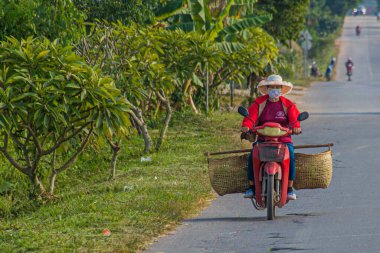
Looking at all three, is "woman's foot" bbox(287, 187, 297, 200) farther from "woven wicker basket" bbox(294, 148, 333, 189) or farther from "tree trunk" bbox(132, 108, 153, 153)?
"tree trunk" bbox(132, 108, 153, 153)

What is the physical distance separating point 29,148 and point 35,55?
2.48 meters

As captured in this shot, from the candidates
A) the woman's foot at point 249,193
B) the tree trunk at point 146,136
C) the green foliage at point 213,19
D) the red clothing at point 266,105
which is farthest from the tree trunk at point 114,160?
the green foliage at point 213,19

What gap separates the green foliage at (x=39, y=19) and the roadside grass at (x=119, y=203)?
238cm

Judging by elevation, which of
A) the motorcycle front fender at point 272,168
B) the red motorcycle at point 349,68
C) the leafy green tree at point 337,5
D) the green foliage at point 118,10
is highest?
the green foliage at point 118,10

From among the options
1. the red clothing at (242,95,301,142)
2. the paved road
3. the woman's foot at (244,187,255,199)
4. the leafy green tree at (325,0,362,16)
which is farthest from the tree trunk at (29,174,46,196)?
the leafy green tree at (325,0,362,16)

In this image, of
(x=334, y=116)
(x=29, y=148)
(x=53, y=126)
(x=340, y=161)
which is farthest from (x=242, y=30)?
(x=53, y=126)

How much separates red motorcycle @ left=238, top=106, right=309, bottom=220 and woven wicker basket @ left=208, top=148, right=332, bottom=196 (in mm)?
507

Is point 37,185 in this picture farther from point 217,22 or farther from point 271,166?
point 217,22

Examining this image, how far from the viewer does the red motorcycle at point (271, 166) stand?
12.1 metres

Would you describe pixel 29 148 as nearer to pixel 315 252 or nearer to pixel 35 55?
pixel 35 55

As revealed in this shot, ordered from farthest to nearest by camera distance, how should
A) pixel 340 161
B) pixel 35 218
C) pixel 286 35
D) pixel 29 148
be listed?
pixel 286 35
pixel 340 161
pixel 29 148
pixel 35 218

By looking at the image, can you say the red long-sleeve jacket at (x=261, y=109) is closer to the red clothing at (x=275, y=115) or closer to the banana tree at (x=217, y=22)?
the red clothing at (x=275, y=115)

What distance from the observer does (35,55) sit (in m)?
13.8

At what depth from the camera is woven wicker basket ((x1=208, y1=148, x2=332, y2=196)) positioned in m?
12.9
